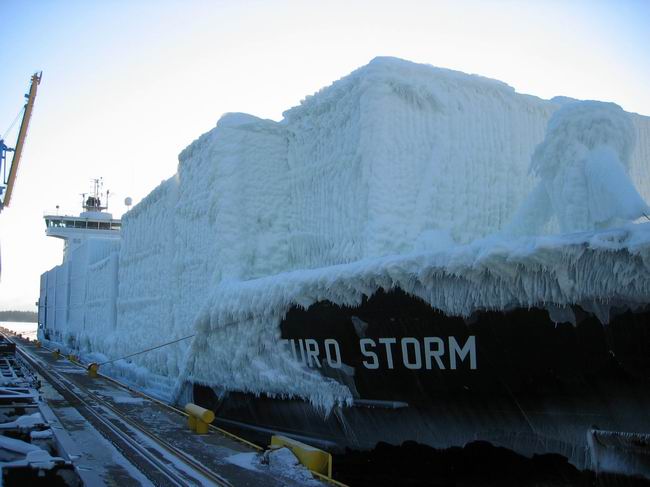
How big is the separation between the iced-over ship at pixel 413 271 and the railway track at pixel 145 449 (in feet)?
5.96

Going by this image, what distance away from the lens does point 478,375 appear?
6406mm

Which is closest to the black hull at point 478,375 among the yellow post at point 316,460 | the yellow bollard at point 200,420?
the yellow post at point 316,460

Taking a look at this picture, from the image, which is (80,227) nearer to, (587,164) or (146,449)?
(146,449)

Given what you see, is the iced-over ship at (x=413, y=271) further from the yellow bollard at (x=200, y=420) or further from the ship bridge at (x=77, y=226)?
the ship bridge at (x=77, y=226)

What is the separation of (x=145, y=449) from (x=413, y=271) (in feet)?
14.0

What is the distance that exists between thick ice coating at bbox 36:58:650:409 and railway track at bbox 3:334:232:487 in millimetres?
1805

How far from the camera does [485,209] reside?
10.9 meters

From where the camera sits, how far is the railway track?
6777mm

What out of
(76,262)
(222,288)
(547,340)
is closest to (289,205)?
(222,288)

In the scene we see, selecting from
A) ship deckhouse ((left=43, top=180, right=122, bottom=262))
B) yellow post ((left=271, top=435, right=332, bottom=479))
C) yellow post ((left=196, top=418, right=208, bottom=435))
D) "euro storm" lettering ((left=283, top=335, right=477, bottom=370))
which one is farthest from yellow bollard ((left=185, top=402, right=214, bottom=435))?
ship deckhouse ((left=43, top=180, right=122, bottom=262))

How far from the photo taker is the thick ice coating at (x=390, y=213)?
5.99 meters

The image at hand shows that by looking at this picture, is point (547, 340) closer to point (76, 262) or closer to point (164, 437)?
point (164, 437)

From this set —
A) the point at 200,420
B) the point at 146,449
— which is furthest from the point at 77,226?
the point at 146,449

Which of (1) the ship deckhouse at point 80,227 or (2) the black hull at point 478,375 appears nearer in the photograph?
(2) the black hull at point 478,375
